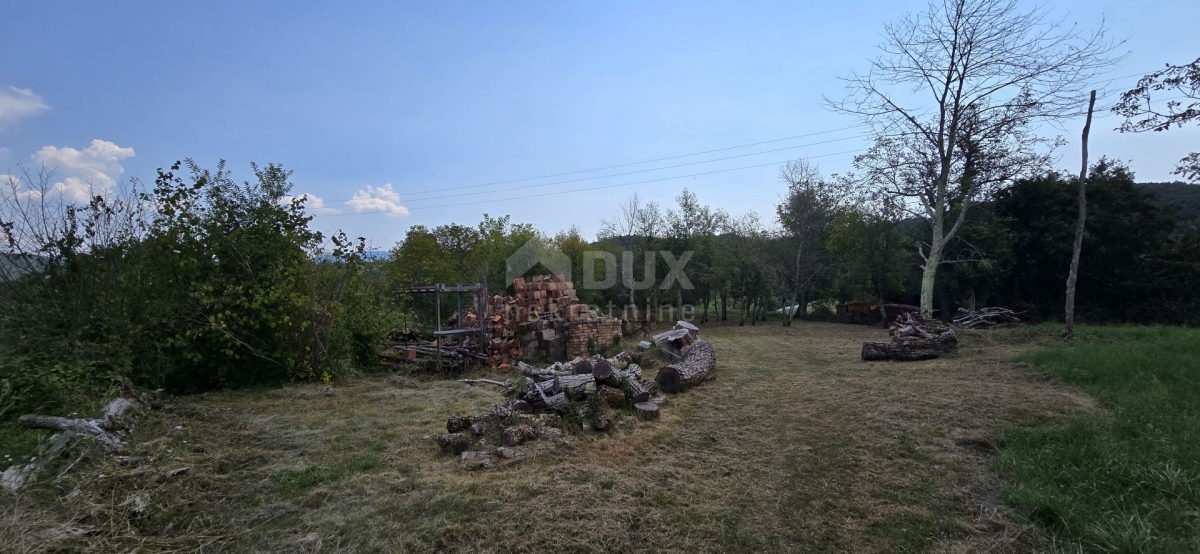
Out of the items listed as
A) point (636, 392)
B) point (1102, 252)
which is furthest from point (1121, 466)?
point (1102, 252)

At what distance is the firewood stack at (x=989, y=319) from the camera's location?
12180mm

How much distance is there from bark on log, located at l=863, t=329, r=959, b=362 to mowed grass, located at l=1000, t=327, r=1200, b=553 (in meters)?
2.98

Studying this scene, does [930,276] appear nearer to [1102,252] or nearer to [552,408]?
[1102,252]

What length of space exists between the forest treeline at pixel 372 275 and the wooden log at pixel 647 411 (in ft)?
15.0

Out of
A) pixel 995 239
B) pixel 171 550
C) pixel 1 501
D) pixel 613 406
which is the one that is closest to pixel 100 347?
pixel 1 501

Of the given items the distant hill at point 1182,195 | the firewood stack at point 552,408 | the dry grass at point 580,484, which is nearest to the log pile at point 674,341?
the firewood stack at point 552,408

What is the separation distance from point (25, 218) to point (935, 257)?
1664 cm

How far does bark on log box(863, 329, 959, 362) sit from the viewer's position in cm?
863

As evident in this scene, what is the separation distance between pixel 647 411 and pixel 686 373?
1.62 m

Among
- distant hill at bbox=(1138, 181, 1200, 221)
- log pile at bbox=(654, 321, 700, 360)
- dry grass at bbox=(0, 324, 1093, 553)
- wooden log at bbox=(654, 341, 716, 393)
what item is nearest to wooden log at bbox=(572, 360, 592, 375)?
wooden log at bbox=(654, 341, 716, 393)

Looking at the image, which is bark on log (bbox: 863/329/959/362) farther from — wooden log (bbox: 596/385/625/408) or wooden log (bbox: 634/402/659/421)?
wooden log (bbox: 596/385/625/408)

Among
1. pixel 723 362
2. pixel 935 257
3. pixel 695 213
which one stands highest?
pixel 695 213

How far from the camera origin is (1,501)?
2852 mm

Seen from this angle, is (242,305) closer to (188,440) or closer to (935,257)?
(188,440)
